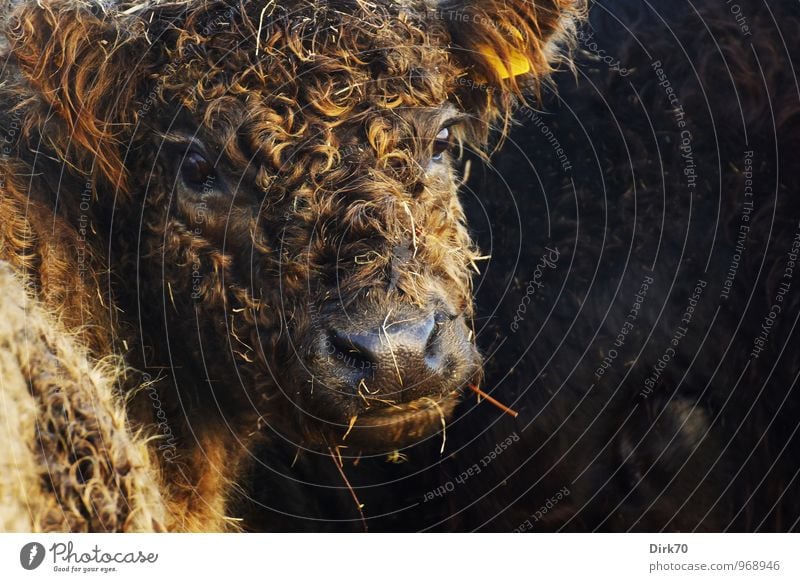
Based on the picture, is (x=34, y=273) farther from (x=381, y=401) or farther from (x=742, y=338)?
(x=742, y=338)

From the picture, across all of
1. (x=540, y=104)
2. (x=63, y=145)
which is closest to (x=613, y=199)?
(x=540, y=104)

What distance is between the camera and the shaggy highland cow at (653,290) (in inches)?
159

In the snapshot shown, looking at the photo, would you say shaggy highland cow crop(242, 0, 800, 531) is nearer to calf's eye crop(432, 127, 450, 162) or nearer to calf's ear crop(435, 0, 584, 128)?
calf's ear crop(435, 0, 584, 128)

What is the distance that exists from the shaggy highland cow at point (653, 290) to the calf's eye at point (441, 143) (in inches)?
23.3

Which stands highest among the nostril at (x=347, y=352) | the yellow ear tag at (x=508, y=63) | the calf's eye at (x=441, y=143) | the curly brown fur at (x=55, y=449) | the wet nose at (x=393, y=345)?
the yellow ear tag at (x=508, y=63)

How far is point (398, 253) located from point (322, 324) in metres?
0.36

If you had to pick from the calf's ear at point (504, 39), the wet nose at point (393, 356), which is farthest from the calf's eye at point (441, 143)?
the wet nose at point (393, 356)

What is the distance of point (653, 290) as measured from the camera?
405 centimetres

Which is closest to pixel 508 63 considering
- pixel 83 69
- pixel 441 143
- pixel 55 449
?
pixel 441 143

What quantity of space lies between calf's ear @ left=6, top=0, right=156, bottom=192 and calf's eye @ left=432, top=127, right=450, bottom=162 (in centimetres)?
114

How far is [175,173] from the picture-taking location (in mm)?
3518

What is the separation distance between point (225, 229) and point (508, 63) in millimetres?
1393

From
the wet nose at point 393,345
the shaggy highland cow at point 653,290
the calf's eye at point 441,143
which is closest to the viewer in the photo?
the wet nose at point 393,345

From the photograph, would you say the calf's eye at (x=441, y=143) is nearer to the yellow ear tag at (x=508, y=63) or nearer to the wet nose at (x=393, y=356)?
the yellow ear tag at (x=508, y=63)
